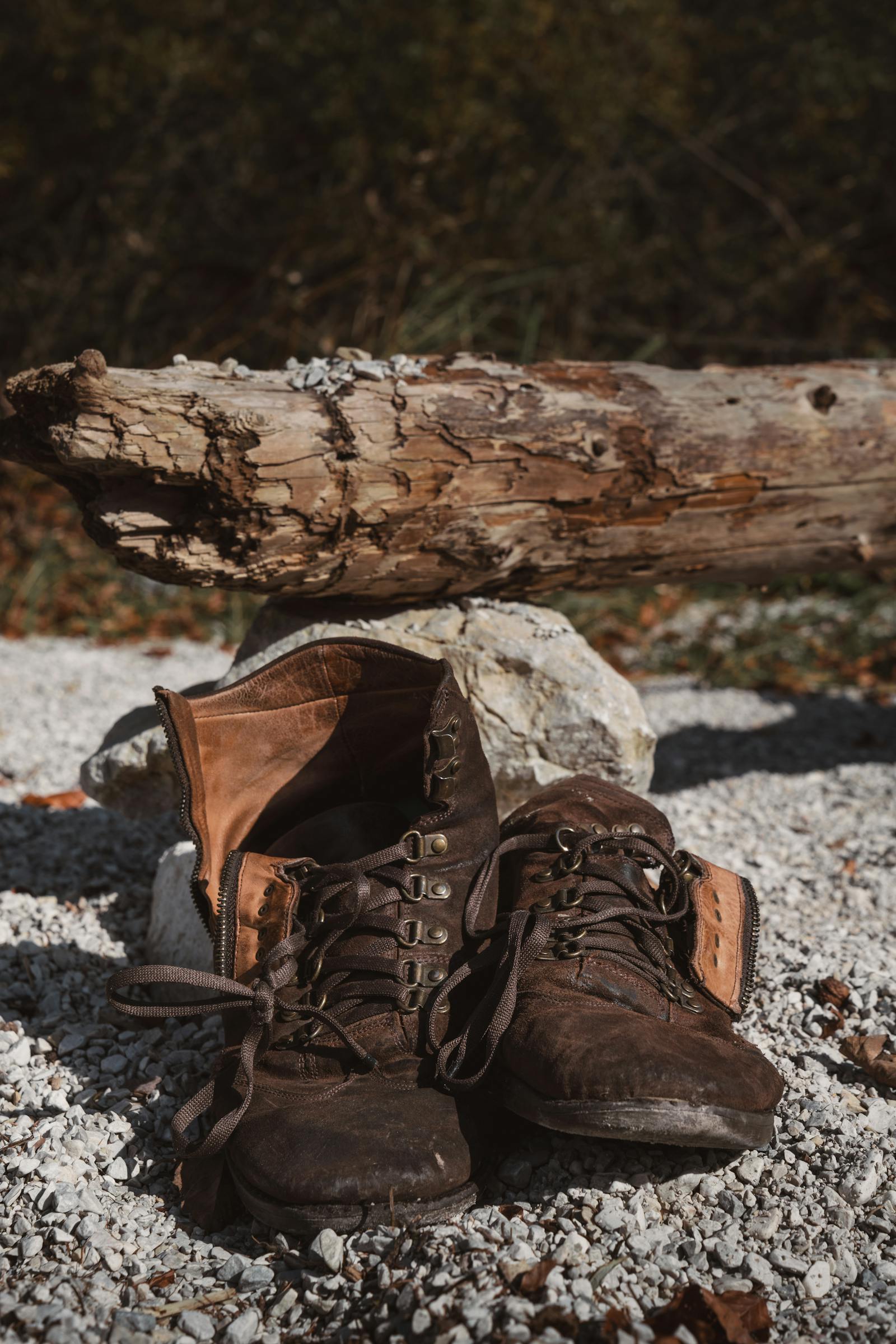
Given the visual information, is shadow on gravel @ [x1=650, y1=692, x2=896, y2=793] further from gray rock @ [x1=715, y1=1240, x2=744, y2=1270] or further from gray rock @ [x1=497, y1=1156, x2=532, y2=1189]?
gray rock @ [x1=715, y1=1240, x2=744, y2=1270]

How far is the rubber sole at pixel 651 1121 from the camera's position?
56.9 inches

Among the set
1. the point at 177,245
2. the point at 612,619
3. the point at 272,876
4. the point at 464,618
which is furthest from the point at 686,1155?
the point at 177,245

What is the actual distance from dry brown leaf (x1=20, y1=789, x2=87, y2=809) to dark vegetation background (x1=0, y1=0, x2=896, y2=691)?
2385 millimetres

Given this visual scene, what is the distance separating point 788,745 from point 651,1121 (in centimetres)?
289

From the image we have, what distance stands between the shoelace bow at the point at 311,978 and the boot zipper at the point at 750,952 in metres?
0.61

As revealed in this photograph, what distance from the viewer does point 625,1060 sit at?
1.48 meters

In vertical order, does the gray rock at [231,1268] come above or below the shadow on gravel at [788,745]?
below

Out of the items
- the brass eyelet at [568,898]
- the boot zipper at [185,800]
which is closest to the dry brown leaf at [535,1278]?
the brass eyelet at [568,898]

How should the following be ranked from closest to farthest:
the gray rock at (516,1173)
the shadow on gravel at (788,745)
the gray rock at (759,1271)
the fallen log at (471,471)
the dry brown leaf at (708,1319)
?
the dry brown leaf at (708,1319)
the gray rock at (759,1271)
the gray rock at (516,1173)
the fallen log at (471,471)
the shadow on gravel at (788,745)

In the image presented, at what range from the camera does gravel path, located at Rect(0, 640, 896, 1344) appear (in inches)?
52.4

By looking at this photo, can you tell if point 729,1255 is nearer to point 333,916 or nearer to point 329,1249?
point 329,1249

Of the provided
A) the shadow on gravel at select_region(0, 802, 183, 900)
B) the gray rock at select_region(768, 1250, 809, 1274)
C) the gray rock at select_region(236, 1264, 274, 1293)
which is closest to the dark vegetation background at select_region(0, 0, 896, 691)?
the shadow on gravel at select_region(0, 802, 183, 900)

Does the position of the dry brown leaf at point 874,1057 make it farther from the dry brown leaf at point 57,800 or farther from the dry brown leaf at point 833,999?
the dry brown leaf at point 57,800

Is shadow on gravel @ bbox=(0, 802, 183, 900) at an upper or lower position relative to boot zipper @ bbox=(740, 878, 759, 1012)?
lower
